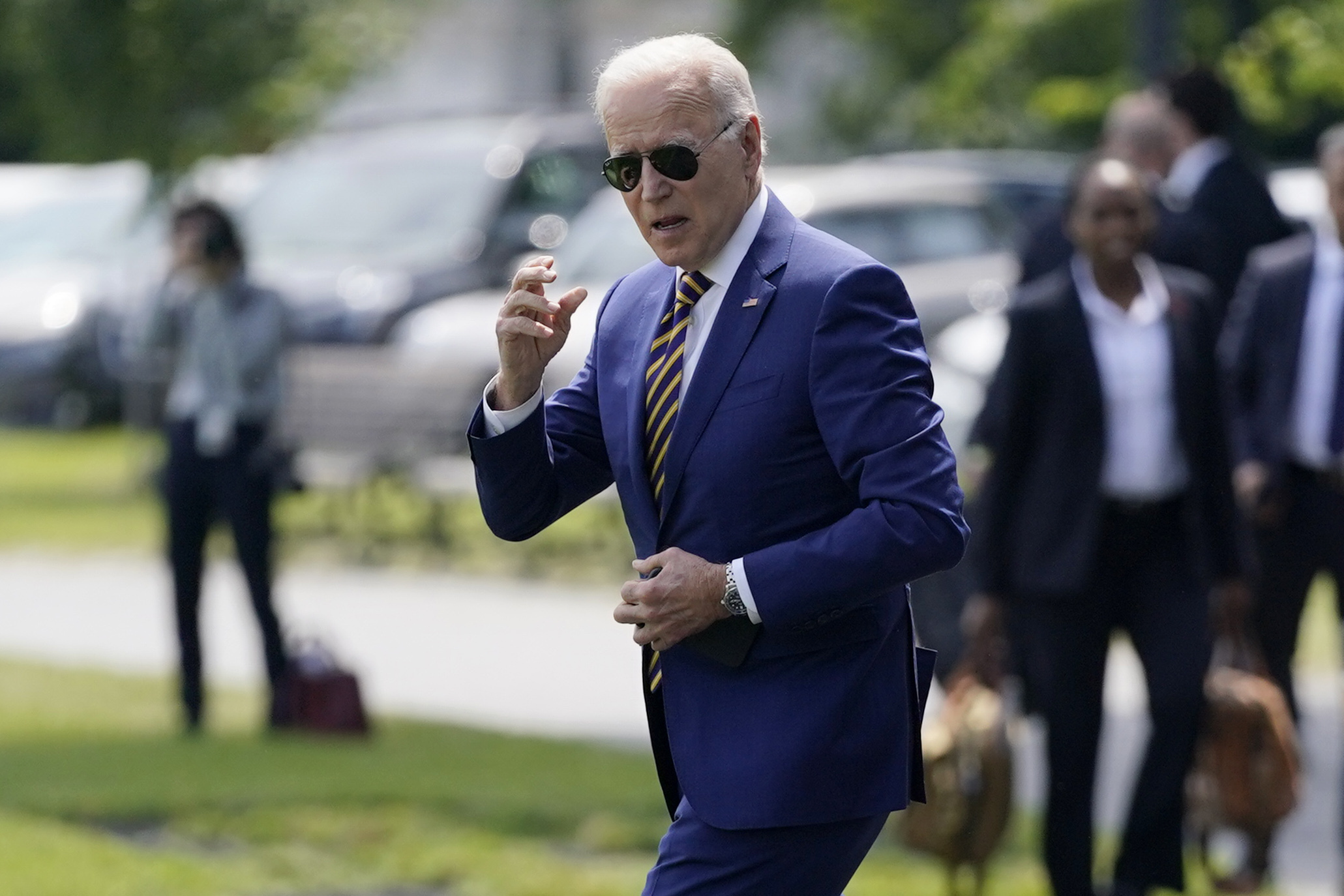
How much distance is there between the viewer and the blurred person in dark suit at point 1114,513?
6.14 m

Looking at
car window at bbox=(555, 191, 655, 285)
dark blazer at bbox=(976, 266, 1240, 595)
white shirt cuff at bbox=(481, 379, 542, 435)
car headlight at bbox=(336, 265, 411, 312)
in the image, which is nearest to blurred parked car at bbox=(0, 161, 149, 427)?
car headlight at bbox=(336, 265, 411, 312)

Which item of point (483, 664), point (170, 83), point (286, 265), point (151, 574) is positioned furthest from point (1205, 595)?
point (286, 265)

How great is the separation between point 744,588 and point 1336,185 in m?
4.02

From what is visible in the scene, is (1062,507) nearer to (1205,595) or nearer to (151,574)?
(1205,595)

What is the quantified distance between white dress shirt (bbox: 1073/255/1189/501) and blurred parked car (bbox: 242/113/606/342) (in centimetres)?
1086

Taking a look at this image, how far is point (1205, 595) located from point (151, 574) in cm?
910

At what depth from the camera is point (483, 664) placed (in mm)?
11086

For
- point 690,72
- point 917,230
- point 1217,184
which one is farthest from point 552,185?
point 690,72

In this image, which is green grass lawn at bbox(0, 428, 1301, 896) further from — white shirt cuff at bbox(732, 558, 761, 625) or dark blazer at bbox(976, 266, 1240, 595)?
white shirt cuff at bbox(732, 558, 761, 625)

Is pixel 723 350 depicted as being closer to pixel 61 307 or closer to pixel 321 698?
pixel 321 698

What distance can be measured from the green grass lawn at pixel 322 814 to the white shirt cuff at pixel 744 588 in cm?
330

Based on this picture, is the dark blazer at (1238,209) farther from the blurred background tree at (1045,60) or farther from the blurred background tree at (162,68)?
the blurred background tree at (162,68)

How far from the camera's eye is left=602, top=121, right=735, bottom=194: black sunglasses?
3504mm

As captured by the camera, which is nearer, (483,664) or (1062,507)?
(1062,507)
